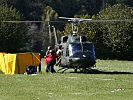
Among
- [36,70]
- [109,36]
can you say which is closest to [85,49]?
[36,70]

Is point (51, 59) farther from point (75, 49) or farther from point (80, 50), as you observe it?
point (80, 50)

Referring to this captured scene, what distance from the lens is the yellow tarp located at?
93.2ft

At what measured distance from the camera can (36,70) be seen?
1117 inches

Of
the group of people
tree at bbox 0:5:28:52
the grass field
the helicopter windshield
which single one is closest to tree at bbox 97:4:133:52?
tree at bbox 0:5:28:52

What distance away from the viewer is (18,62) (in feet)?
93.3

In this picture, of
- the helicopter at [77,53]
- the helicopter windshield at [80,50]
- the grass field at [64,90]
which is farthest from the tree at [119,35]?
the grass field at [64,90]

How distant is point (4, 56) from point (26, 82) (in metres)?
9.28

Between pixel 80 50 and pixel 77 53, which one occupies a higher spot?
pixel 80 50

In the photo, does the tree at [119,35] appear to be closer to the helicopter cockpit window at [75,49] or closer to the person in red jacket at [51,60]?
the person in red jacket at [51,60]

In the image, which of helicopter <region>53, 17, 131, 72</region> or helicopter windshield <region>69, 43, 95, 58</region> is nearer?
helicopter <region>53, 17, 131, 72</region>

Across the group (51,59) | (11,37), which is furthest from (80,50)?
(11,37)

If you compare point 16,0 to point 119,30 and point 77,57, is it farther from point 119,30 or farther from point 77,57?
point 77,57

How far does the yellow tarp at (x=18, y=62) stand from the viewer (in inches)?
1119

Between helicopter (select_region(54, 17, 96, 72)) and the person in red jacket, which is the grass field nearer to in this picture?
helicopter (select_region(54, 17, 96, 72))
